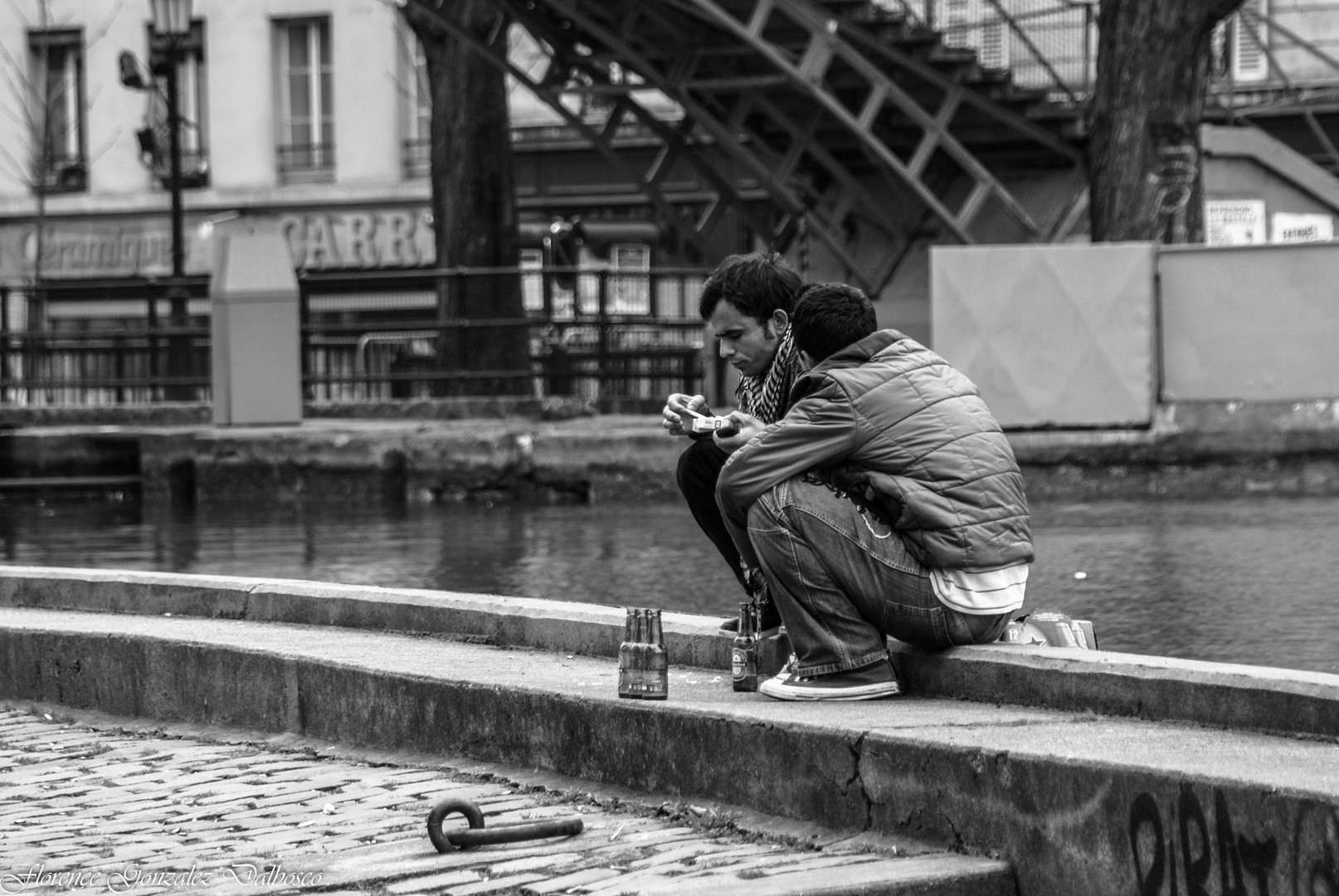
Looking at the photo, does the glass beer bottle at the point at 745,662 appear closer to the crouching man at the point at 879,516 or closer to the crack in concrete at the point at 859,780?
the crouching man at the point at 879,516

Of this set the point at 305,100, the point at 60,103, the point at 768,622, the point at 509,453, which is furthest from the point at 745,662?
the point at 60,103

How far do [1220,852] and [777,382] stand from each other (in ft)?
7.22

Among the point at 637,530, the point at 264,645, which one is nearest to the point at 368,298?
the point at 637,530

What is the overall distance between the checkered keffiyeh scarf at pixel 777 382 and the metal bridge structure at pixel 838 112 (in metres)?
12.7

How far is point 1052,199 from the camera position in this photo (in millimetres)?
20109

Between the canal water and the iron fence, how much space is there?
518 cm

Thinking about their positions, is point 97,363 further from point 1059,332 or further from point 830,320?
point 830,320

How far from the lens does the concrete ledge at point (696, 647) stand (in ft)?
13.9

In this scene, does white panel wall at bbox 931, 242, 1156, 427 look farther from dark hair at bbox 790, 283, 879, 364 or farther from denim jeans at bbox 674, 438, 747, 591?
dark hair at bbox 790, 283, 879, 364

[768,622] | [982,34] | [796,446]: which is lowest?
[768,622]

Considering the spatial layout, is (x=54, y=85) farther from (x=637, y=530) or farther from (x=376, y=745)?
(x=376, y=745)

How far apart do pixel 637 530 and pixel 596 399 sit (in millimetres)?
6818

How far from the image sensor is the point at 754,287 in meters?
5.41

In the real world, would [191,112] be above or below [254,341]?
above
